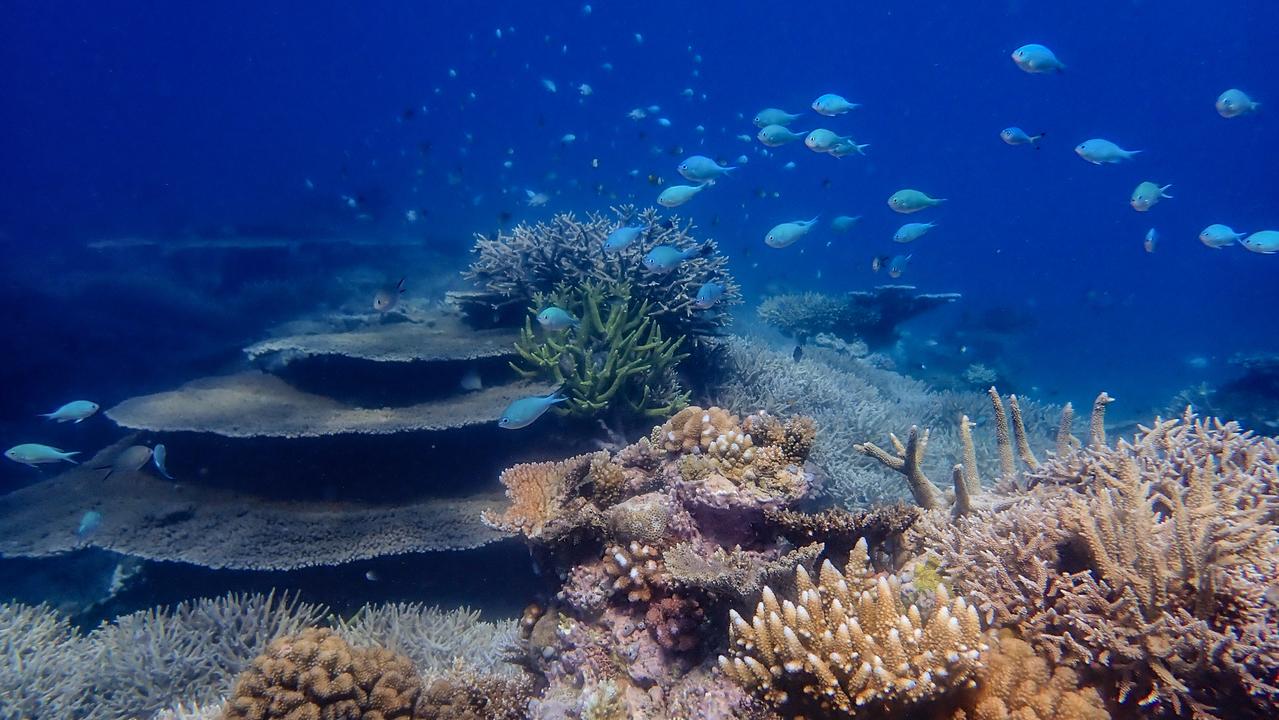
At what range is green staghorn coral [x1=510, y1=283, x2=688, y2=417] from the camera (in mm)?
6113

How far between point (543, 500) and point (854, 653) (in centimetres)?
246

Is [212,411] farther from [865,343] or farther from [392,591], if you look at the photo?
[865,343]

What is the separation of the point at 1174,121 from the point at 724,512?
12070 centimetres

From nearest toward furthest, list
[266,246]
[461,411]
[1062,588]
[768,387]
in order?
[1062,588], [461,411], [768,387], [266,246]

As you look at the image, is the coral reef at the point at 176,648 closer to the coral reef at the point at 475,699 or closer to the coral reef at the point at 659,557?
the coral reef at the point at 475,699

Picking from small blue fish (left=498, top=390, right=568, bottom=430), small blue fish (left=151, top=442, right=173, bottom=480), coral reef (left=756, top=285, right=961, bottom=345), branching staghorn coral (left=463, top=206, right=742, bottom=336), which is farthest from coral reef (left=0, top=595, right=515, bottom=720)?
coral reef (left=756, top=285, right=961, bottom=345)

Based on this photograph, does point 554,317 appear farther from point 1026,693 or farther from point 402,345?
point 1026,693

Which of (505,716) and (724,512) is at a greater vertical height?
(724,512)

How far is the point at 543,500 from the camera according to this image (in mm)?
4207

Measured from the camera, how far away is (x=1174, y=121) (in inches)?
3425

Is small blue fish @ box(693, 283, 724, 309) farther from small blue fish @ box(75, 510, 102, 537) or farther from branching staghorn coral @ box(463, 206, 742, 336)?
small blue fish @ box(75, 510, 102, 537)

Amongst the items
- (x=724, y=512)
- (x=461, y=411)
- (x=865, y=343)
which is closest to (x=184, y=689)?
(x=461, y=411)

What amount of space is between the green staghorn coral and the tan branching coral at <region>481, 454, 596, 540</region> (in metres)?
1.66

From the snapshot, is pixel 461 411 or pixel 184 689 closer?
pixel 184 689
